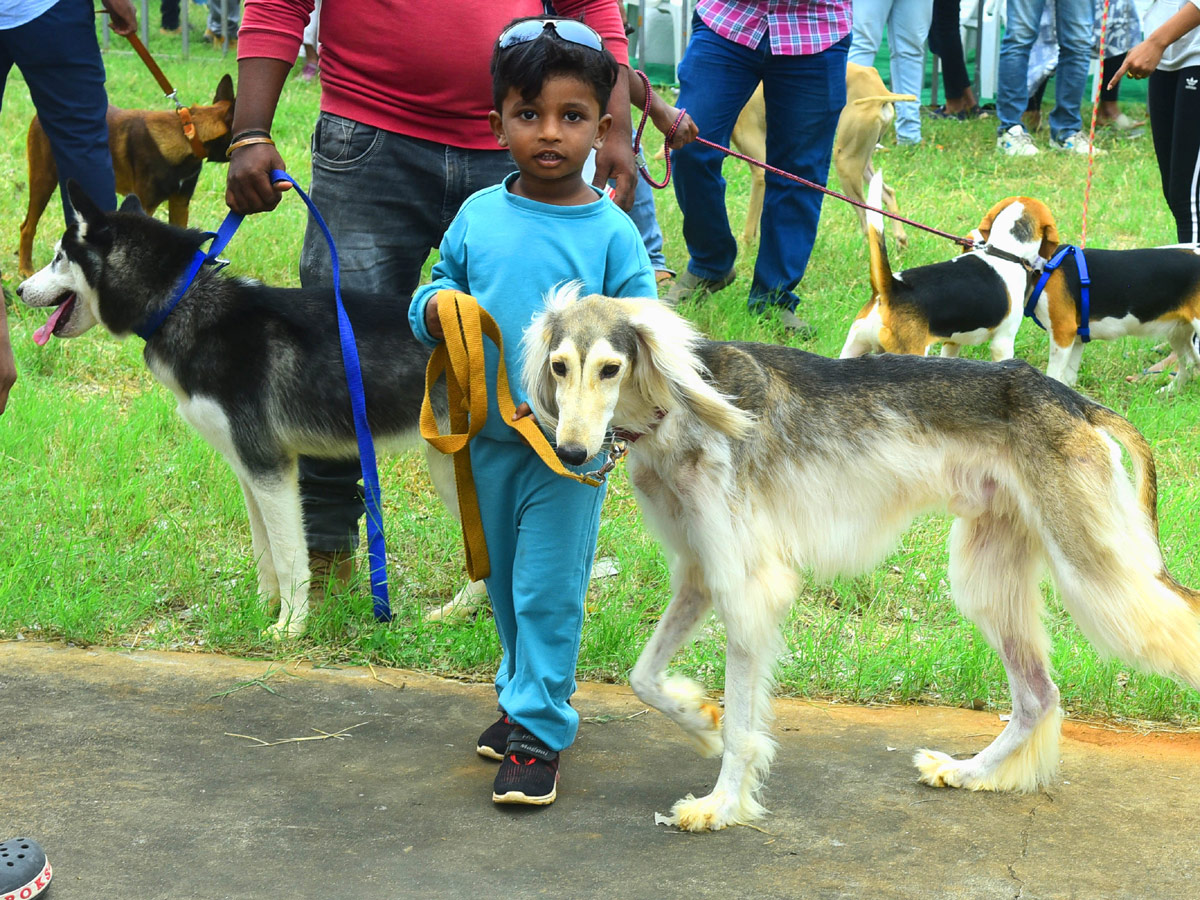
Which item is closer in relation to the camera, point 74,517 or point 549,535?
point 549,535

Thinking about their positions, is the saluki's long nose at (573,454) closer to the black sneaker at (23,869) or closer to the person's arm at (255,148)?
the black sneaker at (23,869)

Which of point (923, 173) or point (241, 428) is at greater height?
point (923, 173)

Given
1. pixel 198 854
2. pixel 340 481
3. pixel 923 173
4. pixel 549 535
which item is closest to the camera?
pixel 198 854

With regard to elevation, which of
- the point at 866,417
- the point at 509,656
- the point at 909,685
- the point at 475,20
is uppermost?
the point at 475,20

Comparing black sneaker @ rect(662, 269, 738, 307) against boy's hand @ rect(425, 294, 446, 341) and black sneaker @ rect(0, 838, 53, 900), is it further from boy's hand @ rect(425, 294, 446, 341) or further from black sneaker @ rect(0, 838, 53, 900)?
black sneaker @ rect(0, 838, 53, 900)

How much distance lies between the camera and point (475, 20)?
354cm

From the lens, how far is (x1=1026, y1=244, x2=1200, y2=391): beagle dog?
247 inches

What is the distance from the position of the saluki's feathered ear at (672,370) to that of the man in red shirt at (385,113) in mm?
810

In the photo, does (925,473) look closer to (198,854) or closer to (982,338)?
(198,854)

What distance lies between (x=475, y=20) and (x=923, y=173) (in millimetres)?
8265

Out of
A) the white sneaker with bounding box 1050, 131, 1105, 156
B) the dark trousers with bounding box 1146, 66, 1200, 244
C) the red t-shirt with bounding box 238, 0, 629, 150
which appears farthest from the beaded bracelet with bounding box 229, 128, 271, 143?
the white sneaker with bounding box 1050, 131, 1105, 156

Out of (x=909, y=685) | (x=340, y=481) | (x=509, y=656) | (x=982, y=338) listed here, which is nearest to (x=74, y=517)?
(x=340, y=481)

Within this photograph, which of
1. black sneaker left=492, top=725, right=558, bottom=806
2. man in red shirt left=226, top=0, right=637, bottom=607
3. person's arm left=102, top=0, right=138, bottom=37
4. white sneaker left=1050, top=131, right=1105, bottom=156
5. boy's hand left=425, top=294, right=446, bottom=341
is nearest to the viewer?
boy's hand left=425, top=294, right=446, bottom=341

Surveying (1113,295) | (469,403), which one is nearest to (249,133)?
(469,403)
